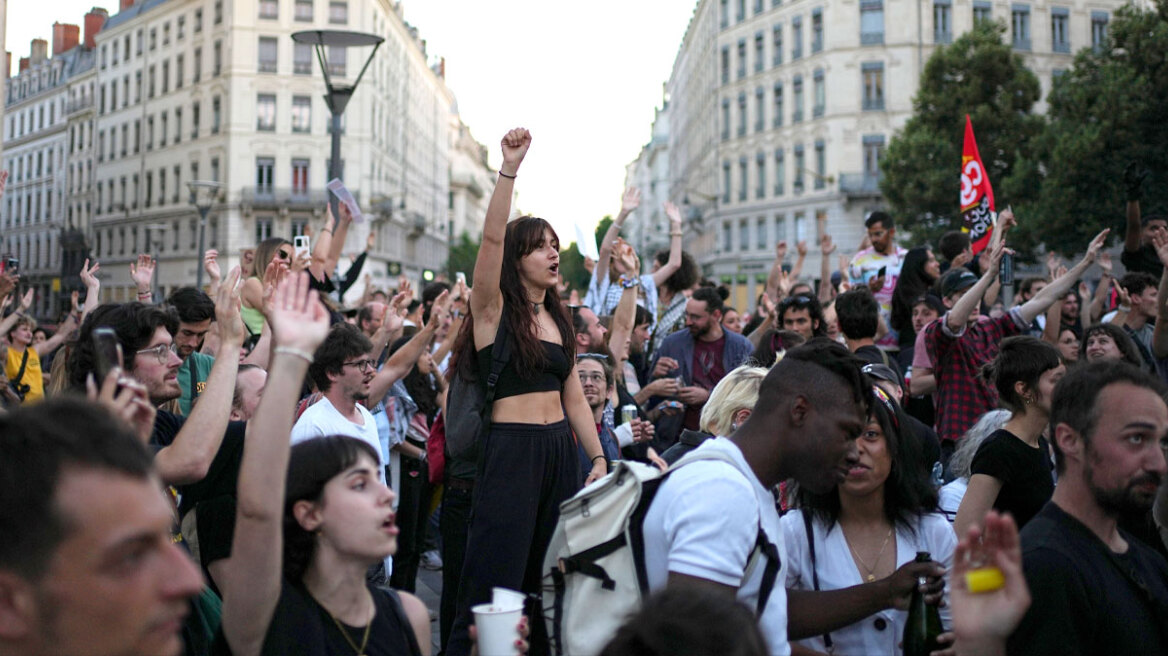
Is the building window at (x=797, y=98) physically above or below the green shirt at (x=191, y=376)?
above

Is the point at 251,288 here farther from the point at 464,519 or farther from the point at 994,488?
the point at 994,488

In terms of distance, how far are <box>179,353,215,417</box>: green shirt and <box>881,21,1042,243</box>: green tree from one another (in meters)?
36.4

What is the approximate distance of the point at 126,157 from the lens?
7319cm

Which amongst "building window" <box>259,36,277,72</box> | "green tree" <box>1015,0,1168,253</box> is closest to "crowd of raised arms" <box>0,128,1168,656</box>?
"green tree" <box>1015,0,1168,253</box>

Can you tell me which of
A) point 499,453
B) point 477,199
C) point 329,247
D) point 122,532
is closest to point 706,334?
point 329,247

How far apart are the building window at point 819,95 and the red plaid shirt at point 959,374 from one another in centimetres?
5131

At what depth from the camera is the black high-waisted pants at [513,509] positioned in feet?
15.0

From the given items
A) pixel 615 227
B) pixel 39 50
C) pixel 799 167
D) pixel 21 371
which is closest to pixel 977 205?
pixel 615 227

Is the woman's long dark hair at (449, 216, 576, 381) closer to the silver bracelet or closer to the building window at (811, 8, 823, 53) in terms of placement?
the silver bracelet

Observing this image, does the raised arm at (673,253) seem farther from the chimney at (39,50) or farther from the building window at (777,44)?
the chimney at (39,50)

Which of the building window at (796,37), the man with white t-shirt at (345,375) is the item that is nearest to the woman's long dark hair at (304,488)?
the man with white t-shirt at (345,375)

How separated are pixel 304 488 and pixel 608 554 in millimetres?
875

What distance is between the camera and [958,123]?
3984 centimetres

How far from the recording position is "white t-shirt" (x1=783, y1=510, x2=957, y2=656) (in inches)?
134
